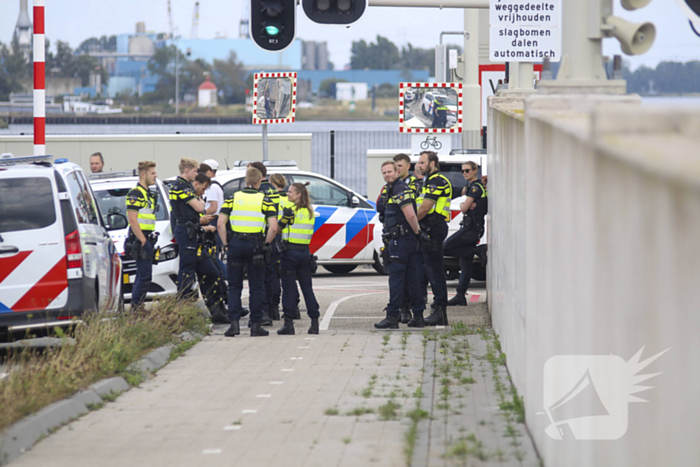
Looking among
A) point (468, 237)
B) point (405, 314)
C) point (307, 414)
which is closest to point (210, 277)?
point (405, 314)

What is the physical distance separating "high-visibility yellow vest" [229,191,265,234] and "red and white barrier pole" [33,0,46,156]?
3.66m

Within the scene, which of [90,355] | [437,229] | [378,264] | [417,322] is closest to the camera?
[90,355]

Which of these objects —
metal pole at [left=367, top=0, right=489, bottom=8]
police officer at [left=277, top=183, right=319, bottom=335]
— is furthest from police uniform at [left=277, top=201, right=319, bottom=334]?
metal pole at [left=367, top=0, right=489, bottom=8]

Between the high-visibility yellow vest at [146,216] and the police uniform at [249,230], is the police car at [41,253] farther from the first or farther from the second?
the police uniform at [249,230]

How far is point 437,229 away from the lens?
10.0 metres

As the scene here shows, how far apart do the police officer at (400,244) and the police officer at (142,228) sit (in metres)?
2.51

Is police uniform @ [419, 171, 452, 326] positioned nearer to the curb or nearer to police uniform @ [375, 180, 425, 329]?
police uniform @ [375, 180, 425, 329]

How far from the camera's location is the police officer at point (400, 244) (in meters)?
9.66

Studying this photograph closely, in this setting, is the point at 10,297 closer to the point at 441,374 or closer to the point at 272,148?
the point at 441,374

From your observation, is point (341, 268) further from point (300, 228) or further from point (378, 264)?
point (300, 228)

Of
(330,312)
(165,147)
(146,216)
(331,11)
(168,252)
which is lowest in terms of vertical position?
(330,312)

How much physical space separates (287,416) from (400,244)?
158 inches

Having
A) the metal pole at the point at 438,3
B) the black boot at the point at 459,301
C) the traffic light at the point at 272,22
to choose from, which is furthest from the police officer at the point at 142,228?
the black boot at the point at 459,301

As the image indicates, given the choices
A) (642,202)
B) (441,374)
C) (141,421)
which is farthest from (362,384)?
(642,202)
